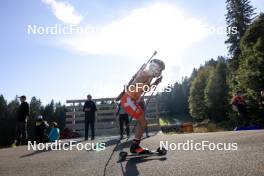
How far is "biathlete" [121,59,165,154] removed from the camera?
7.02 metres

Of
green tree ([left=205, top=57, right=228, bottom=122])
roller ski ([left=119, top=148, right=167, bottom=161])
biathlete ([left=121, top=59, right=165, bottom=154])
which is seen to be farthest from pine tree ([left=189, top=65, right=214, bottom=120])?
roller ski ([left=119, top=148, right=167, bottom=161])

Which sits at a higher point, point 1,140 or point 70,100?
point 70,100

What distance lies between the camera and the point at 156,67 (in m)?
7.14

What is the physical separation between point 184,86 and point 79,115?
13467 cm

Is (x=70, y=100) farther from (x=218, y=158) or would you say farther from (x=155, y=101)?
(x=218, y=158)

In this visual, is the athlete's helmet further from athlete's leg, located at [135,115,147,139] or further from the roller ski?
the roller ski

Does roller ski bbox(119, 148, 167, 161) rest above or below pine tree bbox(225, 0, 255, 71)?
below

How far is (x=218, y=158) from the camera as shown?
17.5 feet

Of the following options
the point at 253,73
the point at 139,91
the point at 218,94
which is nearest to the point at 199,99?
the point at 218,94

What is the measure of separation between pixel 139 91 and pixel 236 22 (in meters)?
49.4

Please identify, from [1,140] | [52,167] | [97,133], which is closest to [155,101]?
[97,133]

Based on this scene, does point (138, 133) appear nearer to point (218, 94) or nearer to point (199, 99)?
point (218, 94)

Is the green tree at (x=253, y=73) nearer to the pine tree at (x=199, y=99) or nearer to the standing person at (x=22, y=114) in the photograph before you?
the standing person at (x=22, y=114)

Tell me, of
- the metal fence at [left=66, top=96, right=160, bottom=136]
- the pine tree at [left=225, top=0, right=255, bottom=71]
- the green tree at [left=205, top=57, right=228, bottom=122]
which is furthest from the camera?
the green tree at [left=205, top=57, right=228, bottom=122]
